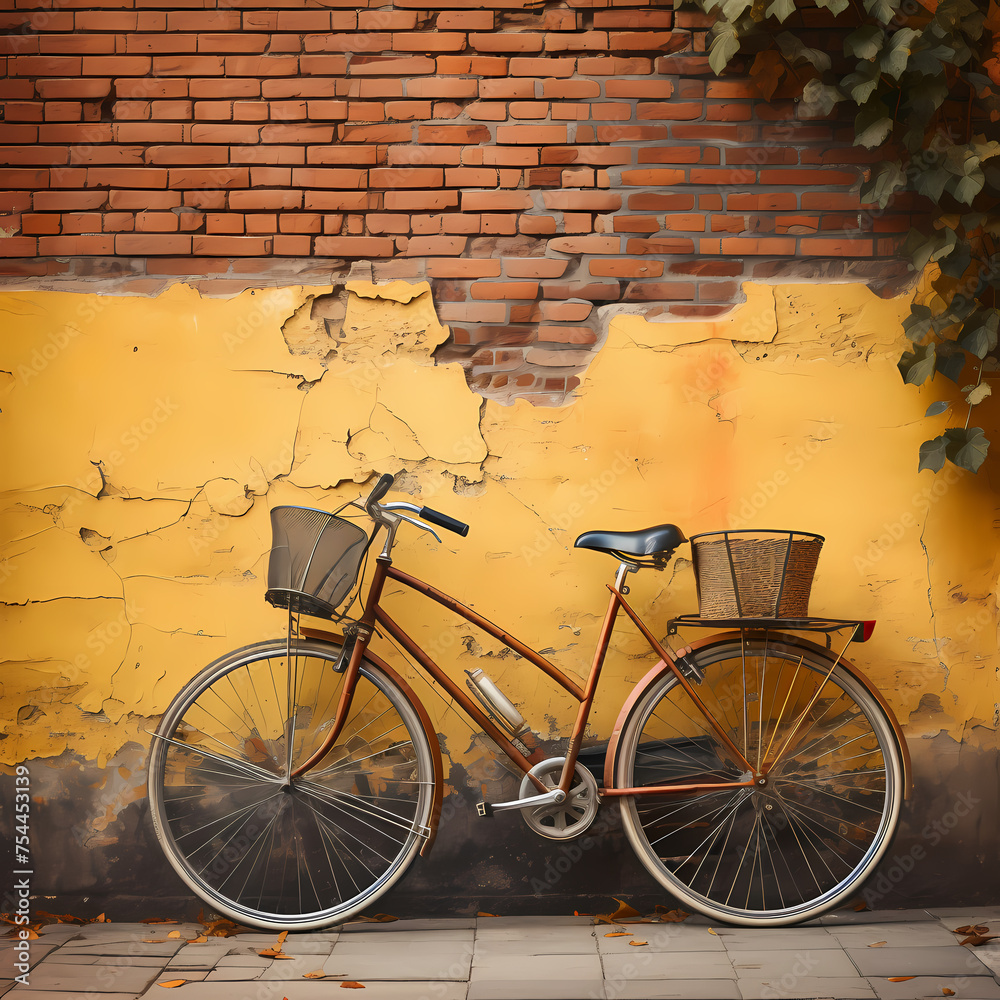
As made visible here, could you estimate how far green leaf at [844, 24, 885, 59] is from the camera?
8.46 ft

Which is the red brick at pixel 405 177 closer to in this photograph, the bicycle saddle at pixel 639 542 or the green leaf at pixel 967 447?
the bicycle saddle at pixel 639 542

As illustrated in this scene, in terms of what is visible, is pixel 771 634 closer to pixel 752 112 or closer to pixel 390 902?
pixel 390 902

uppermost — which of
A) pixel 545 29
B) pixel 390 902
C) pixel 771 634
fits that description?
pixel 545 29

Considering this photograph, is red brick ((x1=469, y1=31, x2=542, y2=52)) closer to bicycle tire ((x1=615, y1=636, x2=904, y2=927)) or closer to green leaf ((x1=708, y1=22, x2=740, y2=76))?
green leaf ((x1=708, y1=22, x2=740, y2=76))

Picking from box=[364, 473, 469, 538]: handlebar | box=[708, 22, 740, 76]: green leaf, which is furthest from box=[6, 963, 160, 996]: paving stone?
box=[708, 22, 740, 76]: green leaf

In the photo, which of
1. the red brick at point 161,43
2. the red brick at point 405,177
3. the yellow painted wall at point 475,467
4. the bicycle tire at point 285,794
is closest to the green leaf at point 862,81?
the yellow painted wall at point 475,467

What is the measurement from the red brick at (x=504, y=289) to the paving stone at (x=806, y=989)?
2.38m

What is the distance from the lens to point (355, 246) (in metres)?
2.82

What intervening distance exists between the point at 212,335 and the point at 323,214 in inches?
24.5

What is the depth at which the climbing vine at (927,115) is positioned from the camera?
8.56ft

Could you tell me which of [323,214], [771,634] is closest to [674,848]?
[771,634]

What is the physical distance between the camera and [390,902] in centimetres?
273

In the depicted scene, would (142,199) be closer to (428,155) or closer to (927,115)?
(428,155)

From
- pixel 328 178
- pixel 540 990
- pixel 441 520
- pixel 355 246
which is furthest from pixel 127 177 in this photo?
pixel 540 990
